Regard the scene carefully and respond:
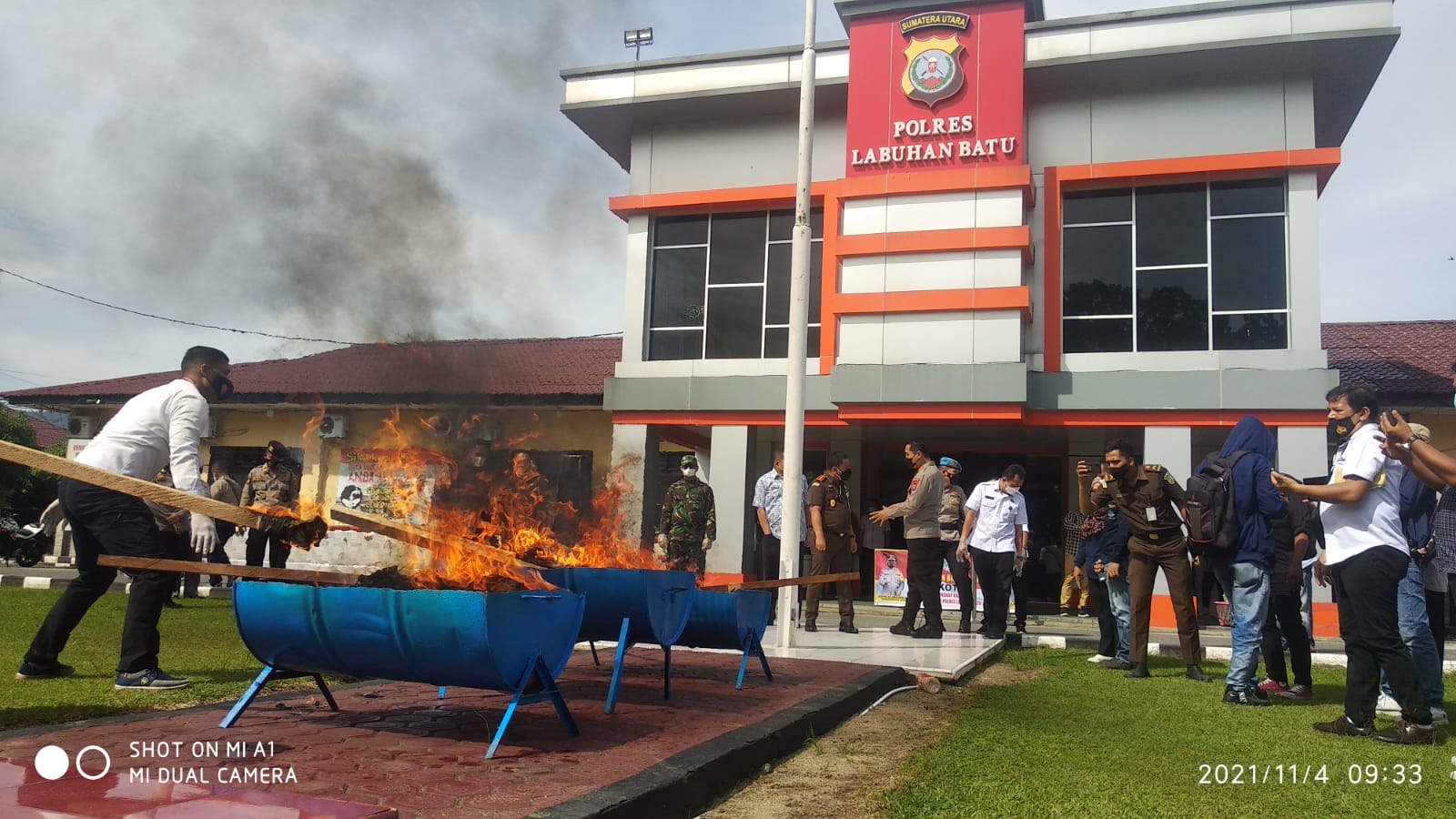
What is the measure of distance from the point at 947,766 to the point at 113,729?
3.75 meters

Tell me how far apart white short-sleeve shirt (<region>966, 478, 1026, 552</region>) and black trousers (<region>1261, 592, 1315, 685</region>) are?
3.23 meters

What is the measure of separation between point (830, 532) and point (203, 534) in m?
6.60

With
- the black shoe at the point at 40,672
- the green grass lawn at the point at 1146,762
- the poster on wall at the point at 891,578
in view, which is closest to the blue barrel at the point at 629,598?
the green grass lawn at the point at 1146,762

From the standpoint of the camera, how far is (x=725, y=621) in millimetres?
6133

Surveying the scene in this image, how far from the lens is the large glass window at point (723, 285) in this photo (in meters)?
17.3

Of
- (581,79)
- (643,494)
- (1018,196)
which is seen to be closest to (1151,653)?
(1018,196)

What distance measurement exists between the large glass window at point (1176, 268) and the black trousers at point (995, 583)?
21.4 feet

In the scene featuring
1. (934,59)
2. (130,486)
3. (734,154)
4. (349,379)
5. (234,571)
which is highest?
(934,59)

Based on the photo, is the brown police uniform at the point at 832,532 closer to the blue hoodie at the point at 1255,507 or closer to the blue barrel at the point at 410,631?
the blue hoodie at the point at 1255,507

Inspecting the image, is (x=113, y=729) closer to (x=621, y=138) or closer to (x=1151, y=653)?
(x=1151, y=653)

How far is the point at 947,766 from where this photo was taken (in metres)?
4.74

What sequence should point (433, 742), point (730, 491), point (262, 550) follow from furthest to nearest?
1. point (730, 491)
2. point (262, 550)
3. point (433, 742)

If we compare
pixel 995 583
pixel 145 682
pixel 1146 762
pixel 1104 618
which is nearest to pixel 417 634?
pixel 145 682

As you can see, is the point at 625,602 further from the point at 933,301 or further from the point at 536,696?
the point at 933,301
